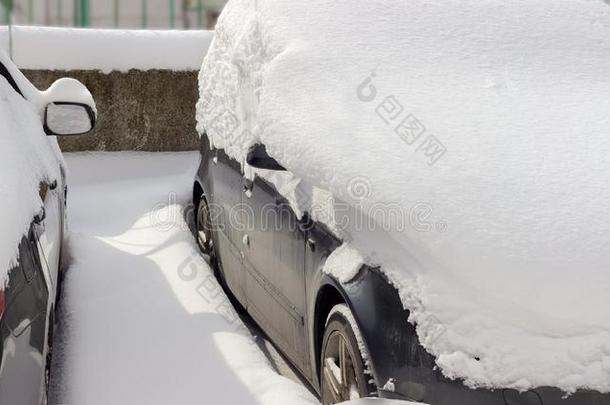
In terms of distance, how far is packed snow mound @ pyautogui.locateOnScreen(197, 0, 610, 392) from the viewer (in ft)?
8.46

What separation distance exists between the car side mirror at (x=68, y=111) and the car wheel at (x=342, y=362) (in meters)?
1.65

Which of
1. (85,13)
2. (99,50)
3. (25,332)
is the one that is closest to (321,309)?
(25,332)

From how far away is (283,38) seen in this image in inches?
156

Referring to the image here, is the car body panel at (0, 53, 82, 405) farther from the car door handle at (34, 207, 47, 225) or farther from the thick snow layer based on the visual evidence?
the thick snow layer

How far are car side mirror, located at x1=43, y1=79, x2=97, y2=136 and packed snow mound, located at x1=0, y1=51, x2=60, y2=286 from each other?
8 centimetres

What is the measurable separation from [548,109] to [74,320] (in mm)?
2378

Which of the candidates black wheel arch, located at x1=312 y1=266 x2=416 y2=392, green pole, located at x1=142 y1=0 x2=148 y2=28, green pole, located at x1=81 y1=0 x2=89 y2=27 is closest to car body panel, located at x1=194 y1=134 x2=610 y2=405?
black wheel arch, located at x1=312 y1=266 x2=416 y2=392

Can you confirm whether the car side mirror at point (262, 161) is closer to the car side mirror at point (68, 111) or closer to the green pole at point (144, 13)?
the car side mirror at point (68, 111)

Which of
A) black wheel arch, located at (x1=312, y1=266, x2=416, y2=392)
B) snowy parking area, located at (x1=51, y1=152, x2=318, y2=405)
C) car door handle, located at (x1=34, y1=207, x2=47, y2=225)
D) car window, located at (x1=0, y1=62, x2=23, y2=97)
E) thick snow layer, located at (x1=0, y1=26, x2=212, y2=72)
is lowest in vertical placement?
snowy parking area, located at (x1=51, y1=152, x2=318, y2=405)

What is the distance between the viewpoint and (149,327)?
417 centimetres

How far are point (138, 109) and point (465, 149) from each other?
5694mm

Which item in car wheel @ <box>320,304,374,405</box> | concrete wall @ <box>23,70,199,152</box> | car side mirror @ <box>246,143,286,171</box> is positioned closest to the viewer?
car wheel @ <box>320,304,374,405</box>

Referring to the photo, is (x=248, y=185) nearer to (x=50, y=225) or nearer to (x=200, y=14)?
(x=50, y=225)

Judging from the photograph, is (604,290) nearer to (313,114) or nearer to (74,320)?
(313,114)
